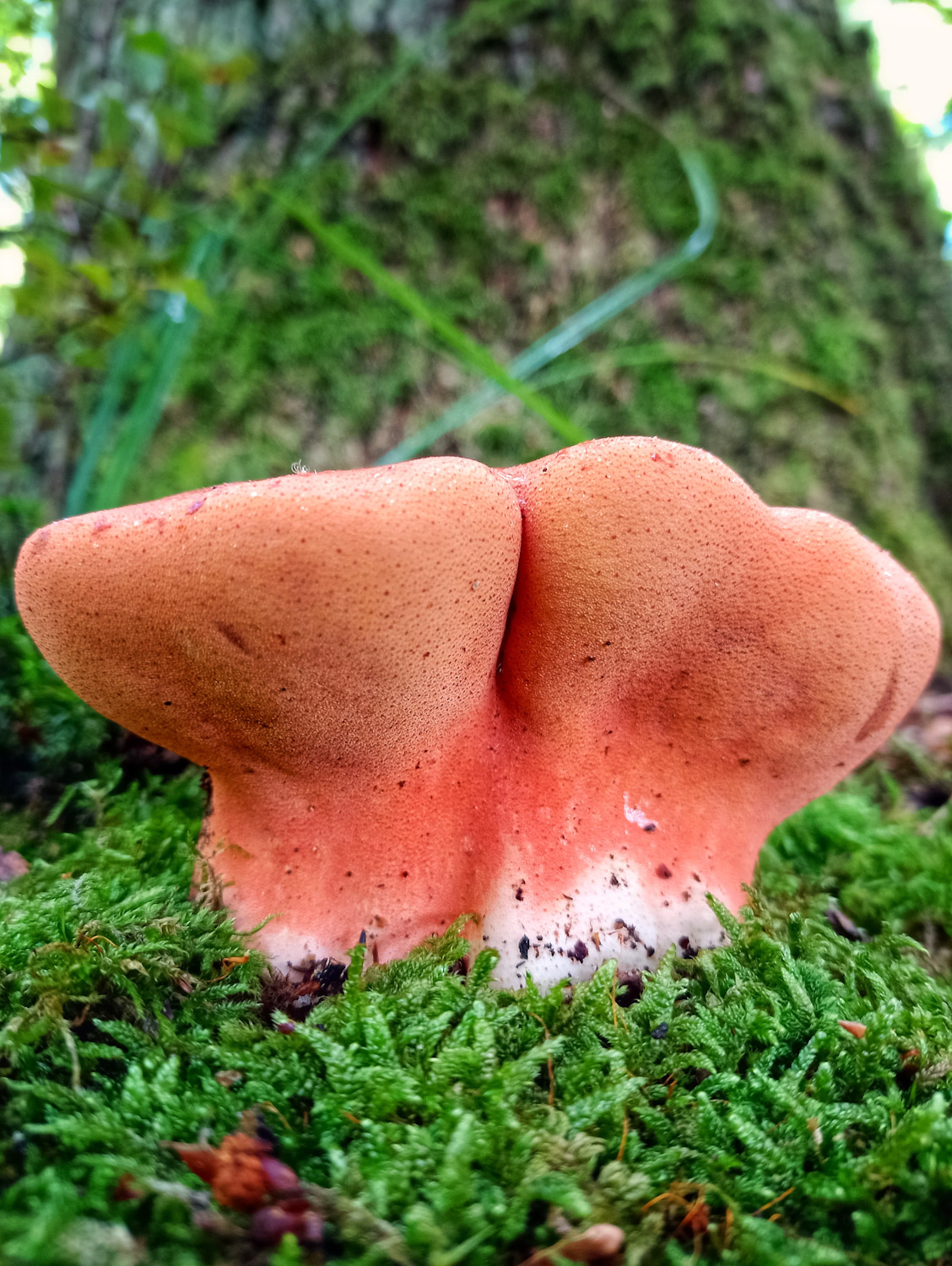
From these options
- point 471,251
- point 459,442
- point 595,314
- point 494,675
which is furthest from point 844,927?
point 471,251

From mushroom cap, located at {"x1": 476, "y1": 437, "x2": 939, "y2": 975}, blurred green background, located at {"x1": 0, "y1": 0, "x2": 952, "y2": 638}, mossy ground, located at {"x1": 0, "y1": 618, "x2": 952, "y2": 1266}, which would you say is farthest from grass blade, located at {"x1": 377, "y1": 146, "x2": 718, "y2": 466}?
mossy ground, located at {"x1": 0, "y1": 618, "x2": 952, "y2": 1266}

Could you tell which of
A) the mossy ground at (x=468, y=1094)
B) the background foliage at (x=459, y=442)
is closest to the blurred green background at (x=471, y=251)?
the background foliage at (x=459, y=442)

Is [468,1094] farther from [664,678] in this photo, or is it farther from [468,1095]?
[664,678]

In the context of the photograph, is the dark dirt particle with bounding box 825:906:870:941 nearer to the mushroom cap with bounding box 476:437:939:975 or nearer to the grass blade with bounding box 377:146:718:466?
the mushroom cap with bounding box 476:437:939:975

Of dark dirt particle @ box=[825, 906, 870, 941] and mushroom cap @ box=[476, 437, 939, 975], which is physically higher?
mushroom cap @ box=[476, 437, 939, 975]

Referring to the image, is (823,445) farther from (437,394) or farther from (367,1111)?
(367,1111)

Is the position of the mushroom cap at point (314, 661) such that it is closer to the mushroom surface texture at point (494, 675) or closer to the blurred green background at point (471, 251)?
the mushroom surface texture at point (494, 675)

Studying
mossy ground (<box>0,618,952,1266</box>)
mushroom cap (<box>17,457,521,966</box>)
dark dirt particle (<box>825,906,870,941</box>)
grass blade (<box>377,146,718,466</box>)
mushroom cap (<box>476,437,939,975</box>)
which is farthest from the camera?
grass blade (<box>377,146,718,466</box>)
